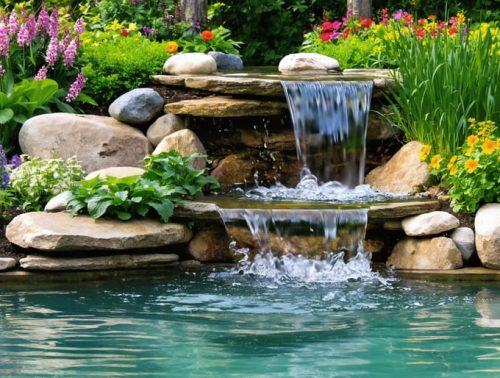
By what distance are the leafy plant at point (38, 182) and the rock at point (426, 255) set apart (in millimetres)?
2669

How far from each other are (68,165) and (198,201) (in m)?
1.24

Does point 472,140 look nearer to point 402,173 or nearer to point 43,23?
point 402,173

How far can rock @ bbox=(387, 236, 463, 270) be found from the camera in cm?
761

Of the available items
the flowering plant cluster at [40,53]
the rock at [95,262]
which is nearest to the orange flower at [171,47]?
the flowering plant cluster at [40,53]

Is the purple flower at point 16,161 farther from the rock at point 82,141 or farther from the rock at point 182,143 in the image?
the rock at point 182,143

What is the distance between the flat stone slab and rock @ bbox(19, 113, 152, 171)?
519 millimetres

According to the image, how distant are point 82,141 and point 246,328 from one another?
378 cm

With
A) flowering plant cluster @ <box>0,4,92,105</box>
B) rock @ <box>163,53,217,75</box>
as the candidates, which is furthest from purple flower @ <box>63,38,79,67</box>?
rock @ <box>163,53,217,75</box>

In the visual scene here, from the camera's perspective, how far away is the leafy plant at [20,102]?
9227mm

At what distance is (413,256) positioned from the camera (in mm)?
7770

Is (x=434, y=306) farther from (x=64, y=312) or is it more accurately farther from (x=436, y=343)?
(x=64, y=312)

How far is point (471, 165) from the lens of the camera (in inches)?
310

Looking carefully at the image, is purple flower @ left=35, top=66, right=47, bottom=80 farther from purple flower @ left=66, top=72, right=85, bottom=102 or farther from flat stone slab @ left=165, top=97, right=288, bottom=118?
flat stone slab @ left=165, top=97, right=288, bottom=118

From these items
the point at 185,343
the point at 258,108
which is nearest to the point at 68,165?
the point at 258,108
